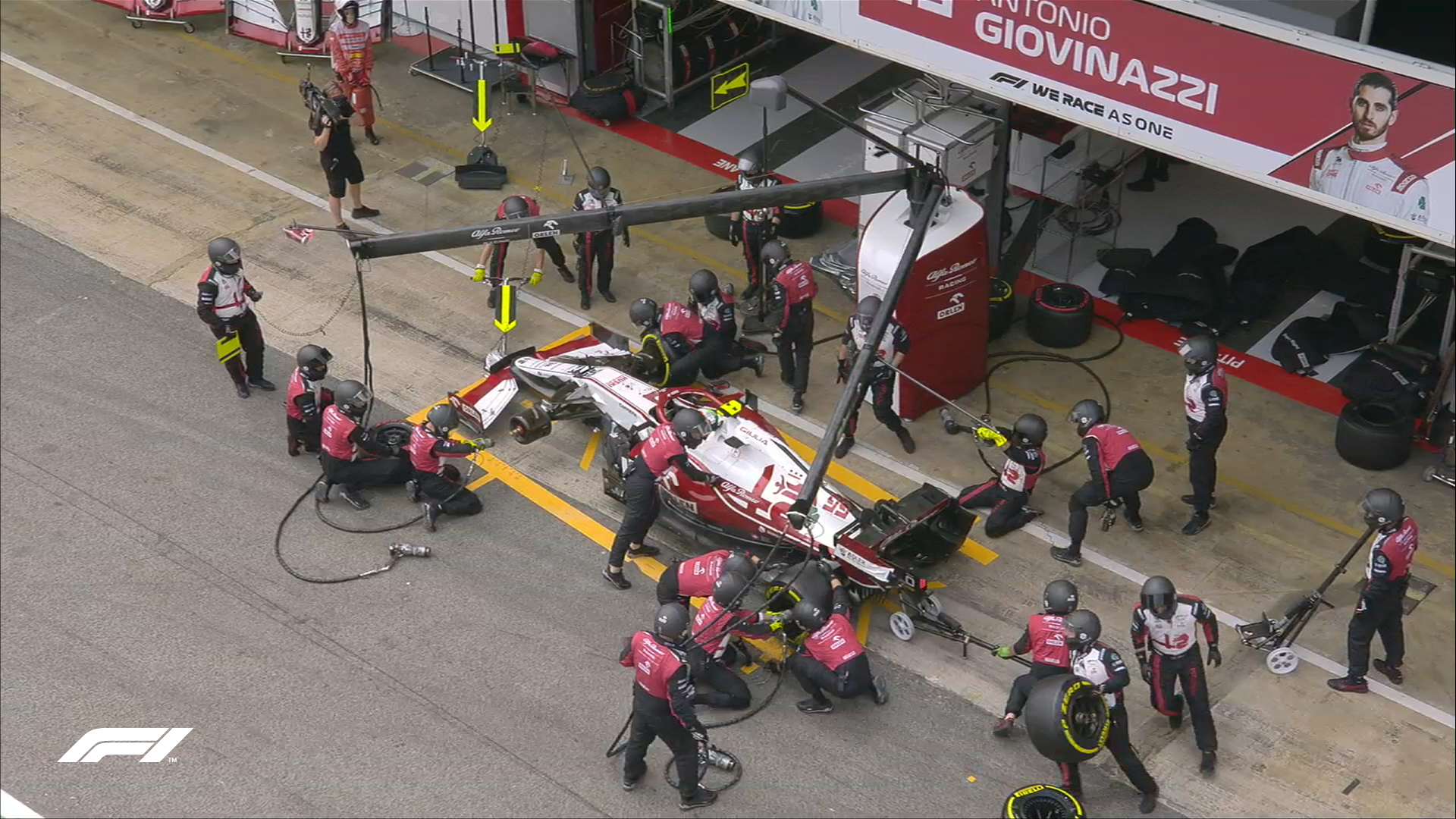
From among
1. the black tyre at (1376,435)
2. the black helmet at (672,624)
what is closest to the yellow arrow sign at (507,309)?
the black helmet at (672,624)

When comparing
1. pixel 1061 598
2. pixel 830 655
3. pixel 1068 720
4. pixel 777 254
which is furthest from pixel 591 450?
pixel 1068 720

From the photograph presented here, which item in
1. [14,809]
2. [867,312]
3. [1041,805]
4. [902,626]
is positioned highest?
[867,312]

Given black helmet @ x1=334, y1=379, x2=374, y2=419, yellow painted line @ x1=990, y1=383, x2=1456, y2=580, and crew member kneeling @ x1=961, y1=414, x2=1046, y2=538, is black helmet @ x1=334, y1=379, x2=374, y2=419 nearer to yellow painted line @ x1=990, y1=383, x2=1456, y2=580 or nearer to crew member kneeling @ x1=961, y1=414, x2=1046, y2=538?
crew member kneeling @ x1=961, y1=414, x2=1046, y2=538

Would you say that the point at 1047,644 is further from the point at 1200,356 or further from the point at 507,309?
the point at 507,309

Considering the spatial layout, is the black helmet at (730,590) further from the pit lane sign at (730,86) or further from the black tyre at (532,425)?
the pit lane sign at (730,86)

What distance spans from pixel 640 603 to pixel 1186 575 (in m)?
4.85

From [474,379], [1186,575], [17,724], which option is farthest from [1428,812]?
[17,724]

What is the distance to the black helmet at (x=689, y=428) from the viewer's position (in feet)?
46.9

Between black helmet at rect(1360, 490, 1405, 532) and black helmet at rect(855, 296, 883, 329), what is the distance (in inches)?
184

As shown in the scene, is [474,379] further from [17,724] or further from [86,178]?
[86,178]

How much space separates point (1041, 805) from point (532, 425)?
20.7ft

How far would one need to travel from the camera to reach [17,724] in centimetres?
1402

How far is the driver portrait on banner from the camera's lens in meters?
13.1

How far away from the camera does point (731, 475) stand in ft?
48.6
